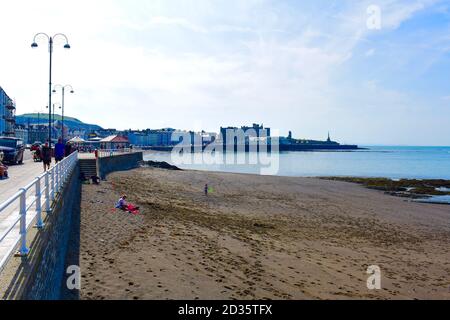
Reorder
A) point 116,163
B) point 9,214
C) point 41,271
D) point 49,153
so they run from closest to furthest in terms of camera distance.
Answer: point 41,271, point 9,214, point 49,153, point 116,163

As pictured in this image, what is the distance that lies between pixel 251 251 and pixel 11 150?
71.0 ft

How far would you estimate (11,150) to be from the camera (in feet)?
90.7

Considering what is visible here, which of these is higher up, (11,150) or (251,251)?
(11,150)

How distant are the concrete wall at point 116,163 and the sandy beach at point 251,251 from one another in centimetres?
1091

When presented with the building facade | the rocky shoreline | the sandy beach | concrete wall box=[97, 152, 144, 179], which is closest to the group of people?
the sandy beach

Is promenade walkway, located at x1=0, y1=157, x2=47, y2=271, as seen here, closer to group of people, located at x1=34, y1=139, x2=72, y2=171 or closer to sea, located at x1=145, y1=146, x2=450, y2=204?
group of people, located at x1=34, y1=139, x2=72, y2=171

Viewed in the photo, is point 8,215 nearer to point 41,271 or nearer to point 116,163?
point 41,271

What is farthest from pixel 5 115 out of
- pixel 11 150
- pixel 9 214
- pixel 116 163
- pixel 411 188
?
pixel 9 214

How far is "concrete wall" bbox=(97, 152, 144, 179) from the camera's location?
34844mm

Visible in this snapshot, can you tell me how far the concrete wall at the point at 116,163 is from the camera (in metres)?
34.8

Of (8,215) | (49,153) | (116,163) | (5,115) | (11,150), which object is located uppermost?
(5,115)

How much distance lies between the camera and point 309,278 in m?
11.7

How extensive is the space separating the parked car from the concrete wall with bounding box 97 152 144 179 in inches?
231
